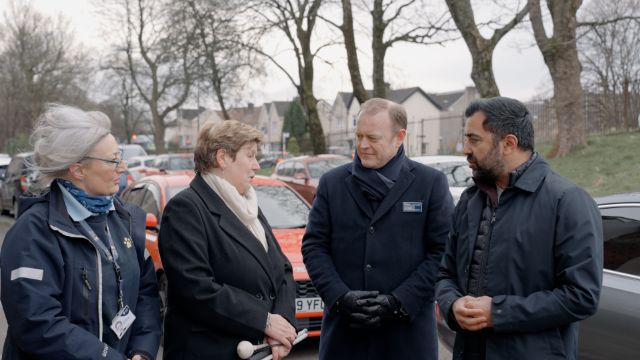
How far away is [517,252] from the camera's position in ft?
8.45

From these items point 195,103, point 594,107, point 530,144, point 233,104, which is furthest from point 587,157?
point 195,103

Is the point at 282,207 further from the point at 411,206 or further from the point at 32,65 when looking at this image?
the point at 32,65

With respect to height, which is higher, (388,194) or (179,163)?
(388,194)

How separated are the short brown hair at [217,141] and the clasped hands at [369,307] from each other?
918 millimetres

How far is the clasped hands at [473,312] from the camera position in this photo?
258cm

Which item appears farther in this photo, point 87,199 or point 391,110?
point 391,110

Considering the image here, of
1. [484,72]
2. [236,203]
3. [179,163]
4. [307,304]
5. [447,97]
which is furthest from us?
[447,97]

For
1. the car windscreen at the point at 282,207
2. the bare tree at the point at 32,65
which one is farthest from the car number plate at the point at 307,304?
the bare tree at the point at 32,65

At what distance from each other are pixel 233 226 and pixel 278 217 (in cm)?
405

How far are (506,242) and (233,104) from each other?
31755mm

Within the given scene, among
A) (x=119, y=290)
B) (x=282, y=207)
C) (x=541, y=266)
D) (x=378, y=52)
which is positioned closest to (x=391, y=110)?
(x=541, y=266)

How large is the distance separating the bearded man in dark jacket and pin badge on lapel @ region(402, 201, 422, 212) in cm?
38

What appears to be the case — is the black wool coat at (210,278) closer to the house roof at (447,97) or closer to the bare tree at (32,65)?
the bare tree at (32,65)

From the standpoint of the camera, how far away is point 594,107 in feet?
77.7
